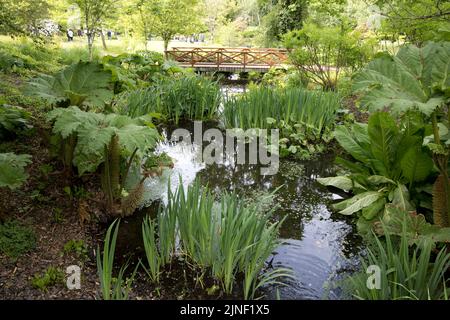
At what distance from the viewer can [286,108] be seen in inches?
251

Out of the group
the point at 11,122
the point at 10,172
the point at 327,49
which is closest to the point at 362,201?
the point at 10,172

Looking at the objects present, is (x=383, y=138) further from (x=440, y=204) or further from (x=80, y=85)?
(x=80, y=85)

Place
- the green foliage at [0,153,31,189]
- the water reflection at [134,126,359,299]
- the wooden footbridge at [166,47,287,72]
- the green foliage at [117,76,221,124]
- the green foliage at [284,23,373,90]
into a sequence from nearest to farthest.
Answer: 1. the green foliage at [0,153,31,189]
2. the water reflection at [134,126,359,299]
3. the green foliage at [117,76,221,124]
4. the green foliage at [284,23,373,90]
5. the wooden footbridge at [166,47,287,72]

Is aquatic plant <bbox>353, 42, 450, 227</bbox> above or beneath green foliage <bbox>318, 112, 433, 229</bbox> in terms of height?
above

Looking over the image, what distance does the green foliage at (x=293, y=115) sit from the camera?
623 centimetres

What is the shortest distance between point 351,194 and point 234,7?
3265cm

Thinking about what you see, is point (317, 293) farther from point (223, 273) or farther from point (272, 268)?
point (223, 273)

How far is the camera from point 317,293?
2852 millimetres

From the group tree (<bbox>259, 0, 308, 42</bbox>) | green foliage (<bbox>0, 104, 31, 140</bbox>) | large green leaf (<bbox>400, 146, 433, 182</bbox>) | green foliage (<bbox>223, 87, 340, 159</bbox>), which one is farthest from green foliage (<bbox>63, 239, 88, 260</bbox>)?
tree (<bbox>259, 0, 308, 42</bbox>)

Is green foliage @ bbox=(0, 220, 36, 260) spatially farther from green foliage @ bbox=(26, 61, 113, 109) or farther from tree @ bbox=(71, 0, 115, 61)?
tree @ bbox=(71, 0, 115, 61)

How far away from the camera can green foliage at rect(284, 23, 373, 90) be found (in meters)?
8.76

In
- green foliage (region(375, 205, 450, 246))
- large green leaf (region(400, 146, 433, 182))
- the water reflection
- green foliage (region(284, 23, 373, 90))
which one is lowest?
the water reflection

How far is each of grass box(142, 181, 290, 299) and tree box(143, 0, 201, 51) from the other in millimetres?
14611

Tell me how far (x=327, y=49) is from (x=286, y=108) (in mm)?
3567
